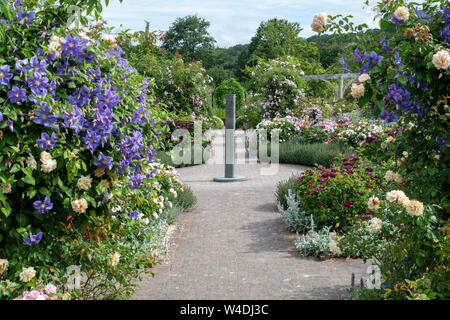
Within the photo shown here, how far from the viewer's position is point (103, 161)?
119 inches

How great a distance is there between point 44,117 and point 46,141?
0.45 ft

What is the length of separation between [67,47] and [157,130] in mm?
1095

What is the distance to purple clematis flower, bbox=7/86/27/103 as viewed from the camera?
9.12ft

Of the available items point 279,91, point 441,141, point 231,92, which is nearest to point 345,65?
point 441,141

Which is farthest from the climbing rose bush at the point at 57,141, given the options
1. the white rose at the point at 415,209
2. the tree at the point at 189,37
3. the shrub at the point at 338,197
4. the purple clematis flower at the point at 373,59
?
the tree at the point at 189,37

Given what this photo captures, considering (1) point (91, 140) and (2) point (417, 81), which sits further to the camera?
(2) point (417, 81)

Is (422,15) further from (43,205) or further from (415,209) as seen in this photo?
(43,205)

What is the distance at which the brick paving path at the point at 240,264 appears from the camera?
14.0 ft

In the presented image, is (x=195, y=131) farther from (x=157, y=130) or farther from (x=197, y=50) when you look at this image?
(x=197, y=50)

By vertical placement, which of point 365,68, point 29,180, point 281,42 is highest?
point 281,42

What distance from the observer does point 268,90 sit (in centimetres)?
1923

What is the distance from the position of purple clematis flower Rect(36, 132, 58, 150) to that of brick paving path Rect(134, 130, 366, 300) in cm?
183

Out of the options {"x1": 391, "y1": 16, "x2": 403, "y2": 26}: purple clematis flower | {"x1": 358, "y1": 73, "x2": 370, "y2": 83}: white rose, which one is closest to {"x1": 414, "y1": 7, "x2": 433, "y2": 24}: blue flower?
{"x1": 391, "y1": 16, "x2": 403, "y2": 26}: purple clematis flower
